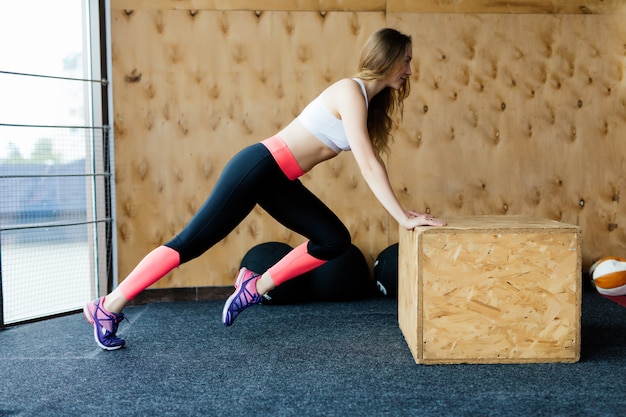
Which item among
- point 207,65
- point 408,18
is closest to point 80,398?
point 207,65

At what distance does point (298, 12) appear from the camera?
3.60 meters

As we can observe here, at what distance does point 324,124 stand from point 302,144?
12cm

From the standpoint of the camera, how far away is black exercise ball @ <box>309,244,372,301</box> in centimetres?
340

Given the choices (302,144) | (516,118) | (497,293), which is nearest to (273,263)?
(302,144)

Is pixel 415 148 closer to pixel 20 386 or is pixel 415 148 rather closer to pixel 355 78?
pixel 355 78

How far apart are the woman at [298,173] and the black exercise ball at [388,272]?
97cm

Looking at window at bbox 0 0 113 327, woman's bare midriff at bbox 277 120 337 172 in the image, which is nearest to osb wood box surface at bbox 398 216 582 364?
woman's bare midriff at bbox 277 120 337 172

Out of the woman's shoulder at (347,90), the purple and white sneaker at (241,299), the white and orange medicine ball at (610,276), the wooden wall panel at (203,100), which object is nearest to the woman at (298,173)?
the woman's shoulder at (347,90)

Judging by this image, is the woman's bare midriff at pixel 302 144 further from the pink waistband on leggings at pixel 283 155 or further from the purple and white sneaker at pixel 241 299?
the purple and white sneaker at pixel 241 299

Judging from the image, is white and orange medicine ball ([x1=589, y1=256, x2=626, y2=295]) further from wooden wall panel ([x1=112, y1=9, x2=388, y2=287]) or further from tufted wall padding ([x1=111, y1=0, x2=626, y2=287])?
wooden wall panel ([x1=112, y1=9, x2=388, y2=287])

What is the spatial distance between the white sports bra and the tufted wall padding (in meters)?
1.27

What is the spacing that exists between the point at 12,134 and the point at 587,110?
131 inches

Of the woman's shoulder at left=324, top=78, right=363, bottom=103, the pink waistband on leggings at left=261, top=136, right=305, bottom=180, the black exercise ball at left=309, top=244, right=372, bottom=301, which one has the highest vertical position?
the woman's shoulder at left=324, top=78, right=363, bottom=103

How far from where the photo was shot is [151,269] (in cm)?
239
